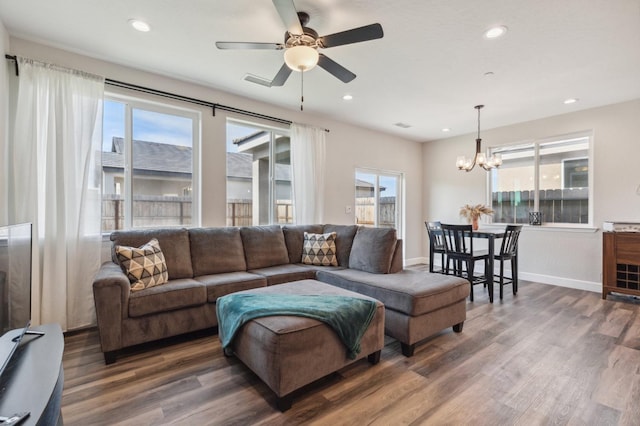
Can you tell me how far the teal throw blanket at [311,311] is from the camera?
196cm

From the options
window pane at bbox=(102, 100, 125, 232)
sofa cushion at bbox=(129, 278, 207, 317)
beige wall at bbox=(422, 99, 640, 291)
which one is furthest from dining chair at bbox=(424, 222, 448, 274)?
window pane at bbox=(102, 100, 125, 232)

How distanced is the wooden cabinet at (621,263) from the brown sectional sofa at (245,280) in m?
2.58

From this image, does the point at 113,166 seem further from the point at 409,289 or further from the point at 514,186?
the point at 514,186

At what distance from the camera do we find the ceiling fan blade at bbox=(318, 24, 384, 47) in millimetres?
1947

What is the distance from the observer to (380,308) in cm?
224

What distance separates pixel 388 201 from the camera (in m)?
6.17

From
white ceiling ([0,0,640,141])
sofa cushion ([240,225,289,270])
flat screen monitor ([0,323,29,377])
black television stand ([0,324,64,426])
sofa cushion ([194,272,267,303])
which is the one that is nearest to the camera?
black television stand ([0,324,64,426])

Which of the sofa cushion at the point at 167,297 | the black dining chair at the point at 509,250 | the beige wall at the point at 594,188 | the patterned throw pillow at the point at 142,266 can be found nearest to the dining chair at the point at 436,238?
the black dining chair at the point at 509,250

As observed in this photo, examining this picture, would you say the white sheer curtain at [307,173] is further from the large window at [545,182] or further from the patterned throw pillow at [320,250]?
the large window at [545,182]

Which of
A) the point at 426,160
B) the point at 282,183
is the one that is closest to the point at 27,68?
the point at 282,183

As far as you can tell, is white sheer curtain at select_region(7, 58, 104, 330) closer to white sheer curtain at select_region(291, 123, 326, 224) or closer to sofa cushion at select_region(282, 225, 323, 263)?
sofa cushion at select_region(282, 225, 323, 263)

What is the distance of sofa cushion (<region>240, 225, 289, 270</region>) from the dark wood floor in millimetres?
962

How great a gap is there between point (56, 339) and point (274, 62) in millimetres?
2810

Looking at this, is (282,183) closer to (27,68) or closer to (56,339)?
(27,68)
